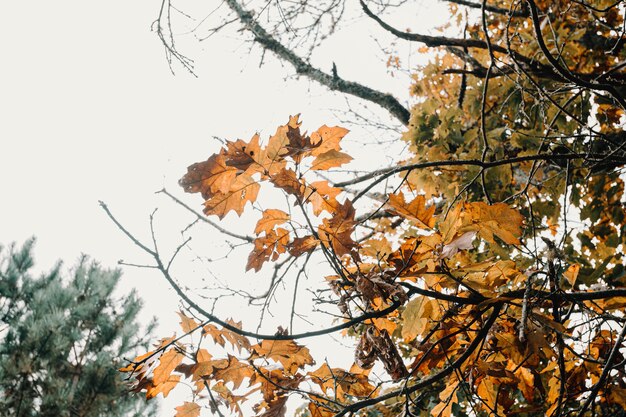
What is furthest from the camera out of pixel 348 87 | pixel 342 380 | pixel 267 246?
pixel 348 87

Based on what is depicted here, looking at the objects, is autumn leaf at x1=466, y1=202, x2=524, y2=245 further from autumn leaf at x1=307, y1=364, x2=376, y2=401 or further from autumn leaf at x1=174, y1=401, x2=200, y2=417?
autumn leaf at x1=174, y1=401, x2=200, y2=417

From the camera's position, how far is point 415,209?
0.90 metres

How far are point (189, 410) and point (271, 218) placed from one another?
0.65 m

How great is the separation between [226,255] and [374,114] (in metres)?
2.76

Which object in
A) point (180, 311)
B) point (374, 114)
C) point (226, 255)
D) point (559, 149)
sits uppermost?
point (374, 114)

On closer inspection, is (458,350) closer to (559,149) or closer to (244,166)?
(244,166)

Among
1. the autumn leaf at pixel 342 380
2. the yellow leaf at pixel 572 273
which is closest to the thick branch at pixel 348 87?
the yellow leaf at pixel 572 273

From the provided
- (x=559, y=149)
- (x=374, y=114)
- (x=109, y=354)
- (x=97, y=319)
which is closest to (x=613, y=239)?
(x=559, y=149)

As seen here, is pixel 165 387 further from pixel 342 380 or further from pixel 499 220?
pixel 499 220

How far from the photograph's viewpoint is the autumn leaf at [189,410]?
1167 mm

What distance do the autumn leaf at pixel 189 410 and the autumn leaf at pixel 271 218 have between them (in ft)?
1.95

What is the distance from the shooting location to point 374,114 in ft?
13.3

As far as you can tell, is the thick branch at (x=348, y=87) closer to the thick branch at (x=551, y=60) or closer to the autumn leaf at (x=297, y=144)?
the thick branch at (x=551, y=60)

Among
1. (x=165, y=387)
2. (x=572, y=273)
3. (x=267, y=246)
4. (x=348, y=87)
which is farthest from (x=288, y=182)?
(x=348, y=87)
